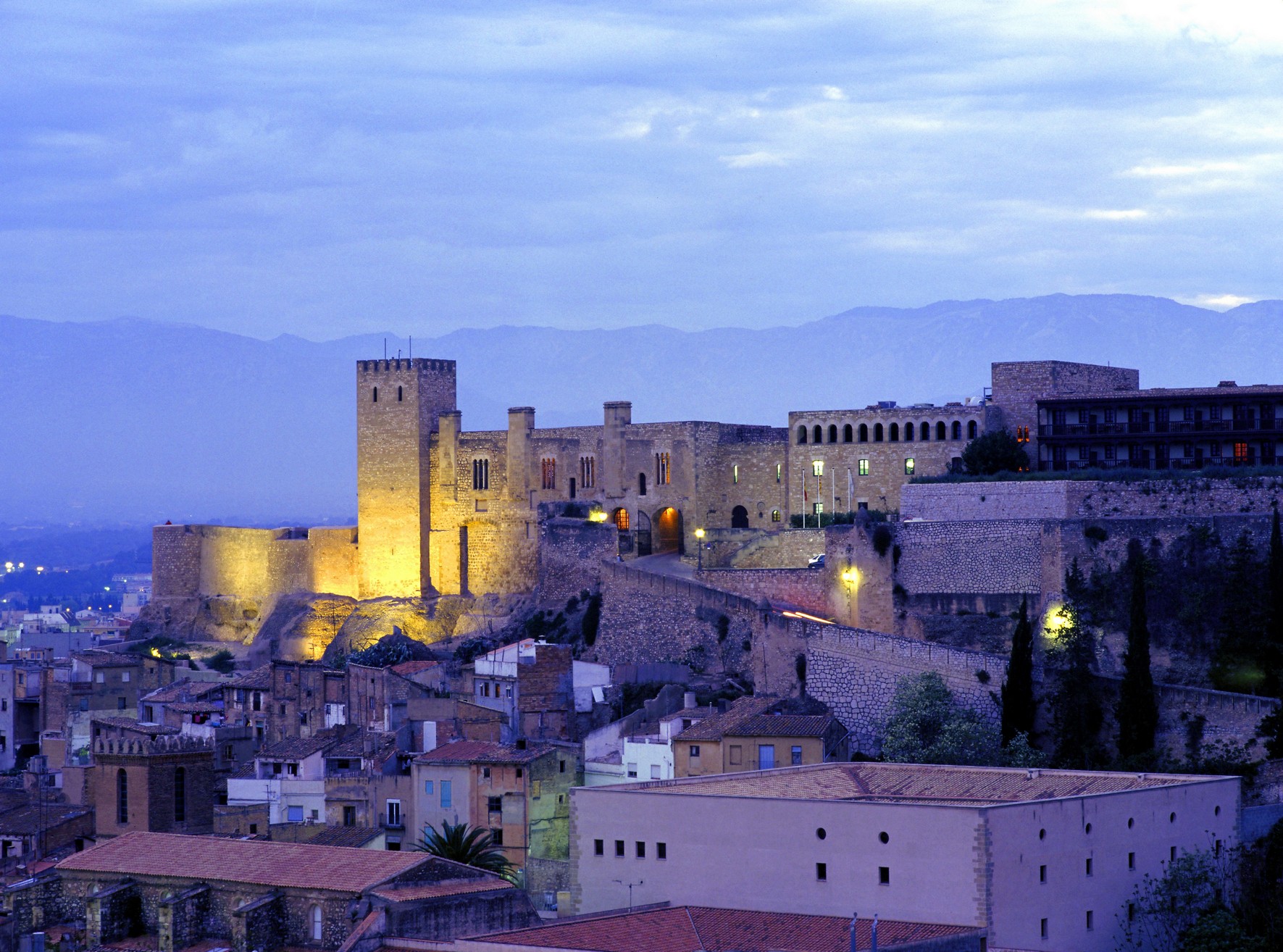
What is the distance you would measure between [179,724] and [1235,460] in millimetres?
30147

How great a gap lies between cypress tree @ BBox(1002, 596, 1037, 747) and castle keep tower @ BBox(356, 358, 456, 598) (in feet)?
93.3

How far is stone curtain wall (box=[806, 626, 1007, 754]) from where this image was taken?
2131 inches

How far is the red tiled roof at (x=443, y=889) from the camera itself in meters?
39.3

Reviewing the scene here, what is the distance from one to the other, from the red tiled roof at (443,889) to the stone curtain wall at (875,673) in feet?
51.1

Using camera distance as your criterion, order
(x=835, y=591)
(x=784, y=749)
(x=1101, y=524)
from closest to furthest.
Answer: (x=784, y=749), (x=1101, y=524), (x=835, y=591)

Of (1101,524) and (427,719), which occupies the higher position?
(1101,524)

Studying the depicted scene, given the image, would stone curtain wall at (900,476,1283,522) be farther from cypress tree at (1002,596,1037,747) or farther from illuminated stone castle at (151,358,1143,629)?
cypress tree at (1002,596,1037,747)

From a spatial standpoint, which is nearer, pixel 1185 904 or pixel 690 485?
pixel 1185 904

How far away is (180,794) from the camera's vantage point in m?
53.3

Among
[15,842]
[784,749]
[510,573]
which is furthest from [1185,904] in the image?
[510,573]

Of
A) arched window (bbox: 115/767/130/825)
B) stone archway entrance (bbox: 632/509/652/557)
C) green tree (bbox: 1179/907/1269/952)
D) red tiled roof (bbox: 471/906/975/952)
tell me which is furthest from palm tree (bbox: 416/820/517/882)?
stone archway entrance (bbox: 632/509/652/557)

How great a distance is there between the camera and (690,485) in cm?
7244

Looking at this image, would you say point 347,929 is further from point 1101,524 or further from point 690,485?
point 690,485

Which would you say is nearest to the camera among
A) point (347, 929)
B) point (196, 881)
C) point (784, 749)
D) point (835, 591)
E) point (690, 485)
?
point (347, 929)
